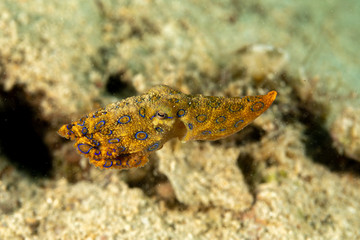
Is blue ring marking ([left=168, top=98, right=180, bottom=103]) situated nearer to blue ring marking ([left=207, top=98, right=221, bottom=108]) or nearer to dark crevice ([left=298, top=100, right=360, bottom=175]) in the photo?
blue ring marking ([left=207, top=98, right=221, bottom=108])

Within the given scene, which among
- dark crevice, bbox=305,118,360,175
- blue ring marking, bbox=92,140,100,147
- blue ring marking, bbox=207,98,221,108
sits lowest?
dark crevice, bbox=305,118,360,175

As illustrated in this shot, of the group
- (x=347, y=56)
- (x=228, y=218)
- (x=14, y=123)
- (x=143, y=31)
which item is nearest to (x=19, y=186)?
(x=14, y=123)

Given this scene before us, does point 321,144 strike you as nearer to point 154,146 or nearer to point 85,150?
point 154,146

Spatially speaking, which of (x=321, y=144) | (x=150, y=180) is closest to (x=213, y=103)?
(x=150, y=180)

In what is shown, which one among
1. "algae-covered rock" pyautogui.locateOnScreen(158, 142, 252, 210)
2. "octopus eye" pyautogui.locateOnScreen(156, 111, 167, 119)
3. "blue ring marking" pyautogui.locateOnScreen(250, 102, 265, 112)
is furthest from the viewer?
"algae-covered rock" pyautogui.locateOnScreen(158, 142, 252, 210)

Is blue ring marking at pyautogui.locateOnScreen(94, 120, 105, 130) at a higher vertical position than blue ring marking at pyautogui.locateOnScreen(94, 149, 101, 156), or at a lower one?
higher

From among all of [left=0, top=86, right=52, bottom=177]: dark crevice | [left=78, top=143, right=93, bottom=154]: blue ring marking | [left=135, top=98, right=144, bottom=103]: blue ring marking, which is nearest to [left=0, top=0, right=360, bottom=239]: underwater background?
[left=0, top=86, right=52, bottom=177]: dark crevice

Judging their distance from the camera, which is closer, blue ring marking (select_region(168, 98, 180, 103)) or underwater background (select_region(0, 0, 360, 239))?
blue ring marking (select_region(168, 98, 180, 103))
